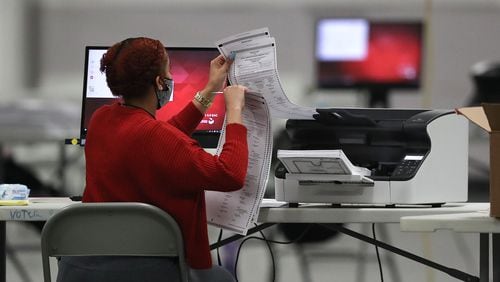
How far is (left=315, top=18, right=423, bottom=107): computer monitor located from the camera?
173 inches

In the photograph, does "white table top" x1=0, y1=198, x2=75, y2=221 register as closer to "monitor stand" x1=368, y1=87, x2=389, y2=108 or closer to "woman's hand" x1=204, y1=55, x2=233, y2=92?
"woman's hand" x1=204, y1=55, x2=233, y2=92

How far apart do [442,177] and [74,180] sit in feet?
8.58

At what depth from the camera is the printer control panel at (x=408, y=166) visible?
7.64ft

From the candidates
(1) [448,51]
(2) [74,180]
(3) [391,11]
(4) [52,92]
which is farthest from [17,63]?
(1) [448,51]

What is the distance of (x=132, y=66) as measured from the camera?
2.04m

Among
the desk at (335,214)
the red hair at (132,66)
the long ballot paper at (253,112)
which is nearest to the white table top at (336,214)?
the desk at (335,214)

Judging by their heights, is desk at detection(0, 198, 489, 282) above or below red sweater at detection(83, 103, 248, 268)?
below

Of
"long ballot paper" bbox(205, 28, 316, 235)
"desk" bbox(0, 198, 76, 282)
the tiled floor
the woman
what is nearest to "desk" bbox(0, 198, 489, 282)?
"desk" bbox(0, 198, 76, 282)

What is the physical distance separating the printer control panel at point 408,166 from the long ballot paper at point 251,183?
39cm

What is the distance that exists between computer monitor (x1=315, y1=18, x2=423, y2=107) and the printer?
197cm

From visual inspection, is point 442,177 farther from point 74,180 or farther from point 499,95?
point 74,180

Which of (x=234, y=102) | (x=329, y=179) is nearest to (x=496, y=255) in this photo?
(x=329, y=179)

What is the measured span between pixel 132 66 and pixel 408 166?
2.66 ft

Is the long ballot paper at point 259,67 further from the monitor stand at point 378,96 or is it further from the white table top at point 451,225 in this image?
the monitor stand at point 378,96
